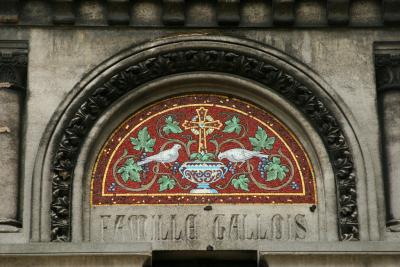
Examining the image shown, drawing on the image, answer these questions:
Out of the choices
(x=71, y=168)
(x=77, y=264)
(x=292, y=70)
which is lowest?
(x=77, y=264)

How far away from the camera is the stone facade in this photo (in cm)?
2280

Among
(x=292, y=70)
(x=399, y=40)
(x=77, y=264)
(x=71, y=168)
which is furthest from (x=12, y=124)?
(x=399, y=40)

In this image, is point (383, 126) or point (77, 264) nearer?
point (77, 264)

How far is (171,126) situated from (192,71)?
86 centimetres

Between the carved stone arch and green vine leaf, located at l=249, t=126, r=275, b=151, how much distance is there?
617mm

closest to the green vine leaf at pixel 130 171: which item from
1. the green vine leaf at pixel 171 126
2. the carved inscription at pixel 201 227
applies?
the carved inscription at pixel 201 227

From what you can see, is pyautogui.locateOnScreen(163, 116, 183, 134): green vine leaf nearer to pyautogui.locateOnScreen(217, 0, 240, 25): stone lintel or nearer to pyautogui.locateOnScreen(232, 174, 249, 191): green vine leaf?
pyautogui.locateOnScreen(232, 174, 249, 191): green vine leaf

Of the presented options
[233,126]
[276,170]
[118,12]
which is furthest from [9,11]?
[276,170]

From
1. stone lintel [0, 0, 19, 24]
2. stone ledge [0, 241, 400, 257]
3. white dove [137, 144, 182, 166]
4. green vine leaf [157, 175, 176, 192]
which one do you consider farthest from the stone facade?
white dove [137, 144, 182, 166]

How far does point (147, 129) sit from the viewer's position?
2362cm

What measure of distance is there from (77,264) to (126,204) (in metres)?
1.57

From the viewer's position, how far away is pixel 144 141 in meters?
23.5

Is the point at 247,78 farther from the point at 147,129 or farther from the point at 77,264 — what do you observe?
the point at 77,264

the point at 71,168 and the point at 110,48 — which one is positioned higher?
the point at 110,48
